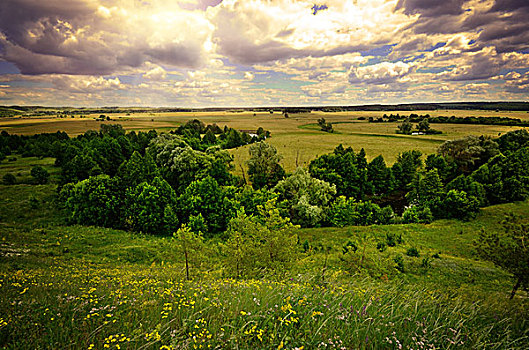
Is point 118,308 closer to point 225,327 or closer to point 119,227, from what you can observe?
point 225,327

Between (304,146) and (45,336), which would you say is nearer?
(45,336)

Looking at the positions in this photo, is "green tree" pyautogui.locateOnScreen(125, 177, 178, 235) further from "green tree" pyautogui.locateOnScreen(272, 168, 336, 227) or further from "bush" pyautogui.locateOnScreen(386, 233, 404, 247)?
"bush" pyautogui.locateOnScreen(386, 233, 404, 247)

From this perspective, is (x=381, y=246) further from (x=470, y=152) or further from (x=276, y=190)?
(x=470, y=152)

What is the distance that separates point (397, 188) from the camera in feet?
175

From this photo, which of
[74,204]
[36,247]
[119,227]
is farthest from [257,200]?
[74,204]

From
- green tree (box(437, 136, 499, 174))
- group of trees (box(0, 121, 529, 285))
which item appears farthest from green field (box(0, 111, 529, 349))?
green tree (box(437, 136, 499, 174))

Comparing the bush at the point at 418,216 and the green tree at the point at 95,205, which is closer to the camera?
the green tree at the point at 95,205

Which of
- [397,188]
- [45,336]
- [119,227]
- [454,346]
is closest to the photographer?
[45,336]

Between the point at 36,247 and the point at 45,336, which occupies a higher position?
the point at 45,336

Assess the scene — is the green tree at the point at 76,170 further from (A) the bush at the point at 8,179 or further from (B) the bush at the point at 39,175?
(A) the bush at the point at 8,179

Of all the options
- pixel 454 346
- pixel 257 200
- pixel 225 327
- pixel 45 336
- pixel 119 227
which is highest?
pixel 45 336

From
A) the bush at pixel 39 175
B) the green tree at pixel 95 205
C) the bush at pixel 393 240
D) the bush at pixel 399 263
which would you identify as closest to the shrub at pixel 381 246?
the bush at pixel 393 240

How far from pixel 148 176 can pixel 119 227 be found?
961 cm

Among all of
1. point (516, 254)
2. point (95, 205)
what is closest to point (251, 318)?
point (516, 254)
